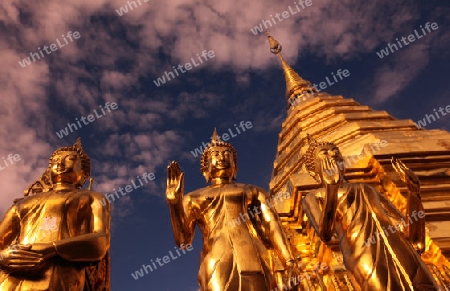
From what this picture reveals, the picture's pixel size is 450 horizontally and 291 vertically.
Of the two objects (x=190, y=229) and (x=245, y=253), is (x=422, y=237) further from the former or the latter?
(x=190, y=229)

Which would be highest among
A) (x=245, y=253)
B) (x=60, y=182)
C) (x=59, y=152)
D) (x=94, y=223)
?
(x=59, y=152)

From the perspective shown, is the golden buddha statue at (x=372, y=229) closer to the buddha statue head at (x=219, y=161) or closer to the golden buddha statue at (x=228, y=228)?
the golden buddha statue at (x=228, y=228)

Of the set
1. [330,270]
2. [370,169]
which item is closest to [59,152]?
[330,270]

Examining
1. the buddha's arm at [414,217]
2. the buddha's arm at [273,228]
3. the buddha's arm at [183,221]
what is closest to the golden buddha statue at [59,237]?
the buddha's arm at [183,221]

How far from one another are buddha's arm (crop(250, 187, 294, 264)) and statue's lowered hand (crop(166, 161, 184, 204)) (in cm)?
103

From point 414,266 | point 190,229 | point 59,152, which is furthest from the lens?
point 59,152

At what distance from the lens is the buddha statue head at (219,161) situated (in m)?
5.73

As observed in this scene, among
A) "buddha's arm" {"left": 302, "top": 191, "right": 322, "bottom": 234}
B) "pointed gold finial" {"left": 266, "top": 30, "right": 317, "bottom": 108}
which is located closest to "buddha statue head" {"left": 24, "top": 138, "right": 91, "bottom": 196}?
"buddha's arm" {"left": 302, "top": 191, "right": 322, "bottom": 234}

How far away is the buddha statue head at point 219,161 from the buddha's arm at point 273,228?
1.70 ft

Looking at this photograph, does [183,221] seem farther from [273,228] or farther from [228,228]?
[273,228]

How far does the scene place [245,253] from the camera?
4.51m

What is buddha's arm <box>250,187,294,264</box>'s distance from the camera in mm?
4789

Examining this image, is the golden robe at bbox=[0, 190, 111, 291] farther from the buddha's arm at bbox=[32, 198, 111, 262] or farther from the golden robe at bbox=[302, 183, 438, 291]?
the golden robe at bbox=[302, 183, 438, 291]

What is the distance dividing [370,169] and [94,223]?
7.02 meters
